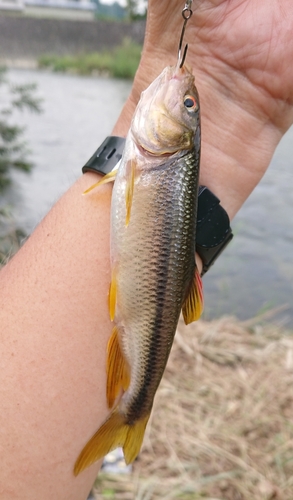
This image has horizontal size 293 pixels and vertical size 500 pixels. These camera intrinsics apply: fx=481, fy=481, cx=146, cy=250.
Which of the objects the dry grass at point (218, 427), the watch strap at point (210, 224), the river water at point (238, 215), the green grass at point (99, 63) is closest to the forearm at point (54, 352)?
the watch strap at point (210, 224)

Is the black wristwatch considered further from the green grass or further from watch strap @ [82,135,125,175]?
the green grass

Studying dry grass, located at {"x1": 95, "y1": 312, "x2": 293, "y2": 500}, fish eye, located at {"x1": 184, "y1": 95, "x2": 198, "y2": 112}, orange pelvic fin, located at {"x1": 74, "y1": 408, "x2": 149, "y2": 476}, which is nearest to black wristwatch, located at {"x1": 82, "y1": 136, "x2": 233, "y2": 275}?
fish eye, located at {"x1": 184, "y1": 95, "x2": 198, "y2": 112}

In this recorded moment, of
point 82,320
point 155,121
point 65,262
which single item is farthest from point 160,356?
point 155,121

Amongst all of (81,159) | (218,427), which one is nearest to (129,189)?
(218,427)

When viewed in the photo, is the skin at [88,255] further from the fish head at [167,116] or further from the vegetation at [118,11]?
the vegetation at [118,11]

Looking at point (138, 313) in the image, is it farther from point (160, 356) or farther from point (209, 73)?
point (209, 73)

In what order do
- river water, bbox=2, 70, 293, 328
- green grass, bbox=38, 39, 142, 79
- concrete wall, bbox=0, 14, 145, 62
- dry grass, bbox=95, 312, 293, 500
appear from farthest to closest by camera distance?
concrete wall, bbox=0, 14, 145, 62 < green grass, bbox=38, 39, 142, 79 < river water, bbox=2, 70, 293, 328 < dry grass, bbox=95, 312, 293, 500

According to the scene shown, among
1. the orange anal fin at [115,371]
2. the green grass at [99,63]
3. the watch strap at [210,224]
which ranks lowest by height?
the green grass at [99,63]

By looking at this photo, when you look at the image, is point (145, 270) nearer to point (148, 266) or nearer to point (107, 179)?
point (148, 266)
